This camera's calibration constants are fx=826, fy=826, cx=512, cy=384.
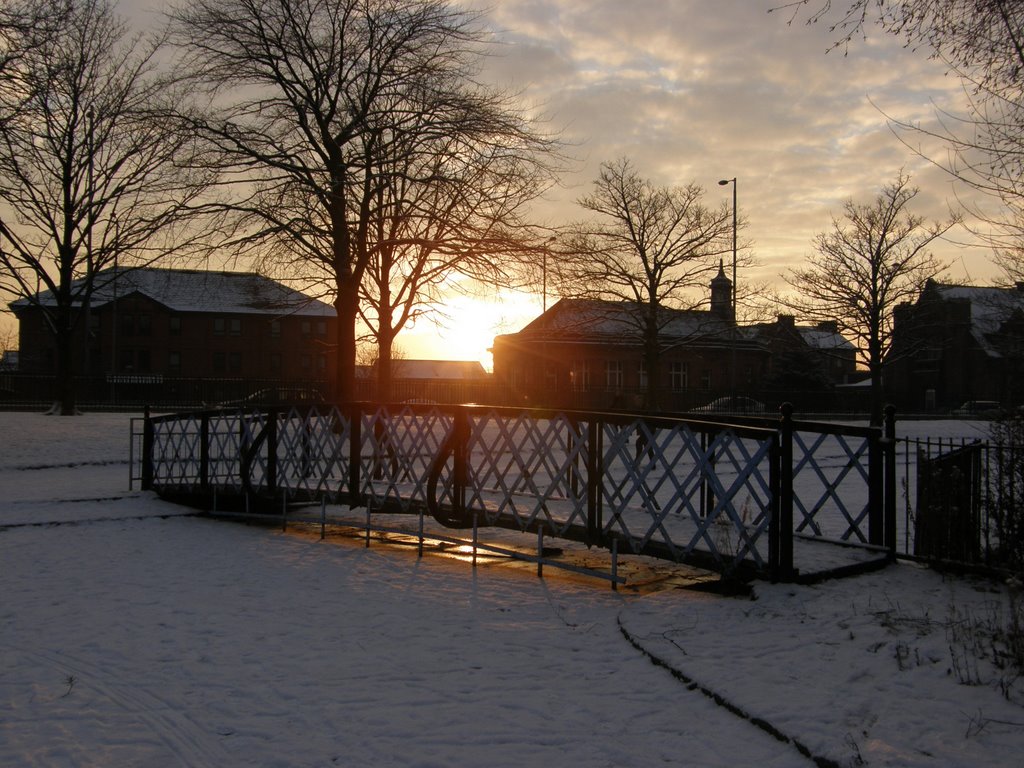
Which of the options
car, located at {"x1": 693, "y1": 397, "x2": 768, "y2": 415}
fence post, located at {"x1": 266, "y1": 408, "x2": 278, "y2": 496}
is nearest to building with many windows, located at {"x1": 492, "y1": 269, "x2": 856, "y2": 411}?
car, located at {"x1": 693, "y1": 397, "x2": 768, "y2": 415}

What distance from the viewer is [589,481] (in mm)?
9359

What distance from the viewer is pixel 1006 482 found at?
7660 millimetres

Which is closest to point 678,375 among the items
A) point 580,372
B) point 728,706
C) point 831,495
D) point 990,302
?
point 580,372

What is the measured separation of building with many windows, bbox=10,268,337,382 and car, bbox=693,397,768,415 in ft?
105

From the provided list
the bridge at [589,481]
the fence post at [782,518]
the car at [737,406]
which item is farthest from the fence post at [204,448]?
the car at [737,406]

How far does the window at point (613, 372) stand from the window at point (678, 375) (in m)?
3.50

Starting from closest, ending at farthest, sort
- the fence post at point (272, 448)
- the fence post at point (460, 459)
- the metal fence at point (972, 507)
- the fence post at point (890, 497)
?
the metal fence at point (972, 507) → the fence post at point (890, 497) → the fence post at point (460, 459) → the fence post at point (272, 448)

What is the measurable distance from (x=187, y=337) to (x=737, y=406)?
149ft

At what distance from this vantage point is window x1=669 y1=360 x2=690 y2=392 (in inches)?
2208

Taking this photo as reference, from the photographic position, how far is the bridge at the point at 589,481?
312 inches

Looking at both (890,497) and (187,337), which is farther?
(187,337)

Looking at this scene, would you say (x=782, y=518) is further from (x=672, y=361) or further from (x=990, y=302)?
(x=672, y=361)

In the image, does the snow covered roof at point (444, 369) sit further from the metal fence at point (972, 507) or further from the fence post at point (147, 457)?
the metal fence at point (972, 507)

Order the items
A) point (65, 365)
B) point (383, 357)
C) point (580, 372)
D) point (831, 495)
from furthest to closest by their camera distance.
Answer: point (580, 372) → point (65, 365) → point (383, 357) → point (831, 495)
